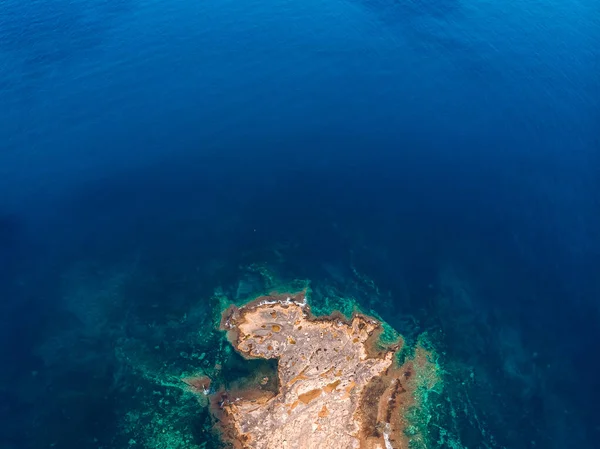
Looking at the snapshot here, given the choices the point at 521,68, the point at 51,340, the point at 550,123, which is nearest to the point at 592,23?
the point at 521,68

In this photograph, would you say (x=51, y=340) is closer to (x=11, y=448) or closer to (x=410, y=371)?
(x=11, y=448)

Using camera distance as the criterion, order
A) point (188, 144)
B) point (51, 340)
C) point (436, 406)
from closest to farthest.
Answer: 1. point (436, 406)
2. point (51, 340)
3. point (188, 144)

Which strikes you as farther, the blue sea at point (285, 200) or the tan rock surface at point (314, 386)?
the blue sea at point (285, 200)

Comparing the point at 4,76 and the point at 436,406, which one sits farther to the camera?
the point at 4,76

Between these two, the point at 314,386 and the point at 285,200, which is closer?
the point at 314,386

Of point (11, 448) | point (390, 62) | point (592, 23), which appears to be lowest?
point (11, 448)

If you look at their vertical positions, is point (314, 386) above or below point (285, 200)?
below
